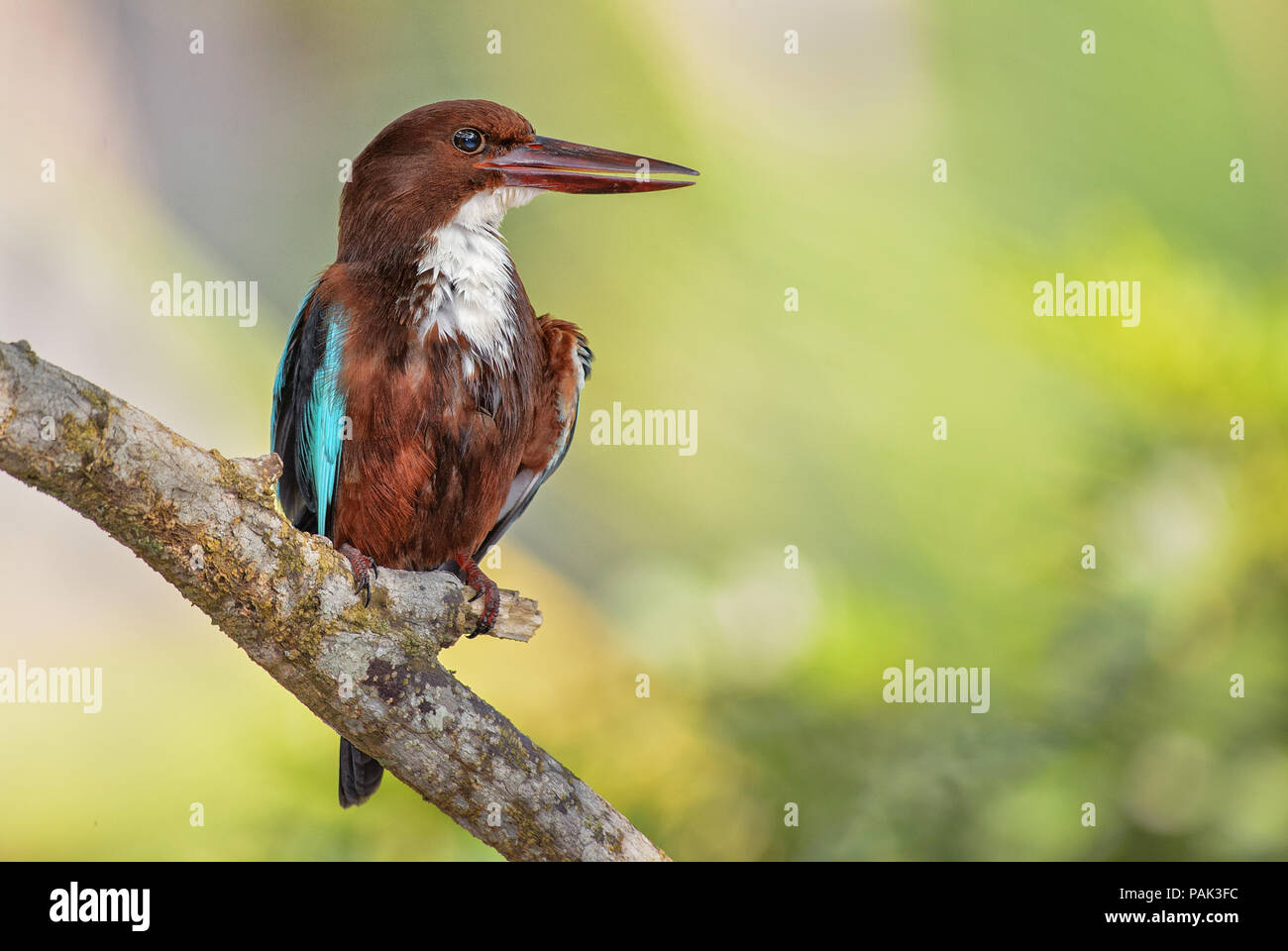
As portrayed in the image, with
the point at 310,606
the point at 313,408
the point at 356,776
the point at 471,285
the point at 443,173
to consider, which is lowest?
the point at 356,776

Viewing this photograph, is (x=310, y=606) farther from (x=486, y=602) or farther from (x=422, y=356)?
(x=422, y=356)

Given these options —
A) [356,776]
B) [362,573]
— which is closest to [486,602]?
[362,573]

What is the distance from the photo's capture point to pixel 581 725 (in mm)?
3051

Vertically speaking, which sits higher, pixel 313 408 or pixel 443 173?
pixel 443 173

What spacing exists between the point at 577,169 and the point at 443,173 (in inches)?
11.5

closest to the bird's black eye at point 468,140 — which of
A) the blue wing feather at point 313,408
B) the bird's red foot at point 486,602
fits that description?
the blue wing feather at point 313,408

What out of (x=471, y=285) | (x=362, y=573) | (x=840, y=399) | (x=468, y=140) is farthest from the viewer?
(x=840, y=399)

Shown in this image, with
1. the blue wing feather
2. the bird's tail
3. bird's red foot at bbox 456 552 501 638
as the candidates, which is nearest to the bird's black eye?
the blue wing feather

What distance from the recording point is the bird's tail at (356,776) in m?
2.29

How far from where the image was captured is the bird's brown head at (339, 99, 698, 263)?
2260 mm

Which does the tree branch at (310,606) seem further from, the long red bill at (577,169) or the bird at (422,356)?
the long red bill at (577,169)

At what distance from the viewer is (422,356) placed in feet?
7.04


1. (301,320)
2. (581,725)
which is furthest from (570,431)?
(581,725)

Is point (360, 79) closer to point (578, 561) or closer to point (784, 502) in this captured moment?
point (578, 561)
